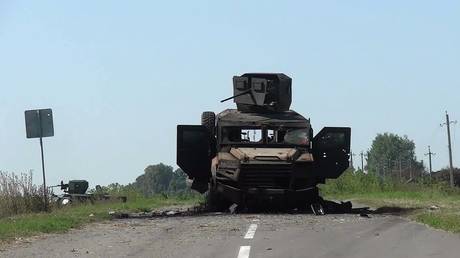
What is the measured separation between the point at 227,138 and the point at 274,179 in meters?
2.22

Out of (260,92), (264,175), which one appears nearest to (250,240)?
(264,175)

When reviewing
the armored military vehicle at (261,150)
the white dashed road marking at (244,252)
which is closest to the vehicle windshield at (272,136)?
the armored military vehicle at (261,150)

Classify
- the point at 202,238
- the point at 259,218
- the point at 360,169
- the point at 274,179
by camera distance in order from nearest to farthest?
1. the point at 202,238
2. the point at 259,218
3. the point at 274,179
4. the point at 360,169

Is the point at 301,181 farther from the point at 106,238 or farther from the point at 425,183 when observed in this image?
the point at 425,183

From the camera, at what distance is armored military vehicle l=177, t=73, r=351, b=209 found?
2208cm

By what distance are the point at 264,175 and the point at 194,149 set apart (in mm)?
3173

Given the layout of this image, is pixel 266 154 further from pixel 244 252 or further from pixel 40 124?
pixel 244 252

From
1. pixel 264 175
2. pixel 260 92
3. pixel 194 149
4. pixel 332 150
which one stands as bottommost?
pixel 264 175

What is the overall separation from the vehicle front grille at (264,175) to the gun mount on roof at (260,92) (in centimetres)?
343

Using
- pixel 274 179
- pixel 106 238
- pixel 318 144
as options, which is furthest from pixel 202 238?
pixel 318 144

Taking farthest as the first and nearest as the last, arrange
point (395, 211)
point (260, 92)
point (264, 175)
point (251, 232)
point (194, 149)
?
point (260, 92), point (194, 149), point (395, 211), point (264, 175), point (251, 232)

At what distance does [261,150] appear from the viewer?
22.7m

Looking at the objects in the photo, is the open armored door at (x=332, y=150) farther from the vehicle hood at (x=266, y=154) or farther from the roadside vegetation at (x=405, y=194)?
the roadside vegetation at (x=405, y=194)

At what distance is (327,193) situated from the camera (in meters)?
45.7
